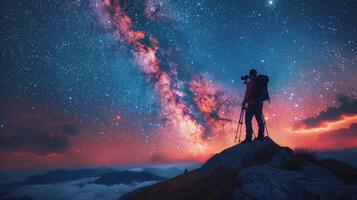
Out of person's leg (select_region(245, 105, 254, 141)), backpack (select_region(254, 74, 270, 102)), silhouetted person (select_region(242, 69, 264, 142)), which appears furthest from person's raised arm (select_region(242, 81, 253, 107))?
person's leg (select_region(245, 105, 254, 141))

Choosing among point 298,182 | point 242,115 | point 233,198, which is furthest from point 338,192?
point 242,115

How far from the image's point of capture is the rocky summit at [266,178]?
8469mm

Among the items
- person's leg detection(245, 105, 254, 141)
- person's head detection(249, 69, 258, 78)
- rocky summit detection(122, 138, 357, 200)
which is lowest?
rocky summit detection(122, 138, 357, 200)

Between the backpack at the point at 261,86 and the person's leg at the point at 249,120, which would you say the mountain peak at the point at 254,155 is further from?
the backpack at the point at 261,86

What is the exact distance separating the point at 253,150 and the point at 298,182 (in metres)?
3.67

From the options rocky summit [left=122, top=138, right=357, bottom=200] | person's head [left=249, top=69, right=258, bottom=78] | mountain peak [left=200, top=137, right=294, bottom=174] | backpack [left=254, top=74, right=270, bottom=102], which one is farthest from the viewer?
person's head [left=249, top=69, right=258, bottom=78]

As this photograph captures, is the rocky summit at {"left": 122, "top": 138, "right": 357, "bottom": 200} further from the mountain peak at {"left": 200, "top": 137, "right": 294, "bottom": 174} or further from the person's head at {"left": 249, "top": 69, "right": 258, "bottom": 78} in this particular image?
the person's head at {"left": 249, "top": 69, "right": 258, "bottom": 78}

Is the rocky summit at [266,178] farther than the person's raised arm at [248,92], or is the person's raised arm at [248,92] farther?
the person's raised arm at [248,92]

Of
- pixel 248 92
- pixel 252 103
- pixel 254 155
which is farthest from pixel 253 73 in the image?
pixel 254 155

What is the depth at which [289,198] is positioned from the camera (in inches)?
328

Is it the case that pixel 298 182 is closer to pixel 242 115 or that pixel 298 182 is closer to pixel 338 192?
pixel 338 192

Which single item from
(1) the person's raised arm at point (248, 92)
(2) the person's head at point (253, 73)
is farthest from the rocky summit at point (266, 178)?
(2) the person's head at point (253, 73)

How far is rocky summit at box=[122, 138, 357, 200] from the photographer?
847cm

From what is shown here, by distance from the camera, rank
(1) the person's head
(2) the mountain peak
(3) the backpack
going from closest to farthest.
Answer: (2) the mountain peak → (3) the backpack → (1) the person's head
